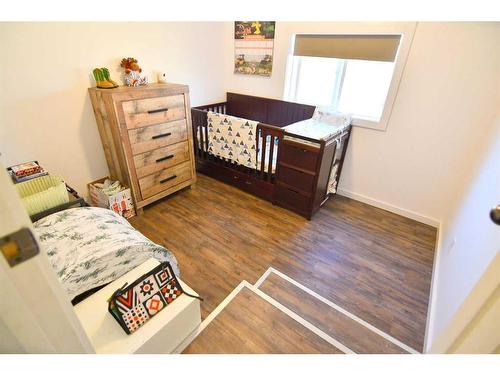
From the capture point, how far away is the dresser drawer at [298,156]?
6.96 ft

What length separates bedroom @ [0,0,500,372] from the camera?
1512 millimetres

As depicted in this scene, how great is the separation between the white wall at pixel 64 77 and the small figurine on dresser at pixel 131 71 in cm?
9

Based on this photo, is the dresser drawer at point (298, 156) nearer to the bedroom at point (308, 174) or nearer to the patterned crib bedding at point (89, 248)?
the bedroom at point (308, 174)

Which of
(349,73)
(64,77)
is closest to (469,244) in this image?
(349,73)

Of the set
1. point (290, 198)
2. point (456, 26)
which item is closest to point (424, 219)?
point (290, 198)

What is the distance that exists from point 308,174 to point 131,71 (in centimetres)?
187

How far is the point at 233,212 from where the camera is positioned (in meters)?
2.46

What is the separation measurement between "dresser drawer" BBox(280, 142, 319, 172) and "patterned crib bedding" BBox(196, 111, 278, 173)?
6.8 inches

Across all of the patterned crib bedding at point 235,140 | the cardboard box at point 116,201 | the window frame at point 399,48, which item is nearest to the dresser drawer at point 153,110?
the patterned crib bedding at point 235,140

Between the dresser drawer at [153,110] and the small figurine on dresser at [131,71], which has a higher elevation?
the small figurine on dresser at [131,71]

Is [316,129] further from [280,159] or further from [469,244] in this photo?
[469,244]

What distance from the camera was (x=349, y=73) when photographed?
2.48 metres

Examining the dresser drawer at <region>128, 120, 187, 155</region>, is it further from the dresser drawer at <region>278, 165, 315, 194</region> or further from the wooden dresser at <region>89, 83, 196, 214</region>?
the dresser drawer at <region>278, 165, 315, 194</region>
